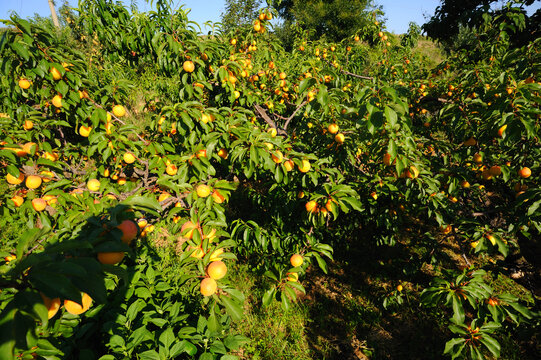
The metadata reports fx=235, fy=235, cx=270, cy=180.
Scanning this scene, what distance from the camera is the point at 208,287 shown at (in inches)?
43.3

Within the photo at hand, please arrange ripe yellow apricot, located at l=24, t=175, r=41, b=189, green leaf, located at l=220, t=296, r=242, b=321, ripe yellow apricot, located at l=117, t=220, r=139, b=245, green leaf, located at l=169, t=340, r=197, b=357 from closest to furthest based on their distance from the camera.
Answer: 1. ripe yellow apricot, located at l=117, t=220, r=139, b=245
2. green leaf, located at l=220, t=296, r=242, b=321
3. green leaf, located at l=169, t=340, r=197, b=357
4. ripe yellow apricot, located at l=24, t=175, r=41, b=189

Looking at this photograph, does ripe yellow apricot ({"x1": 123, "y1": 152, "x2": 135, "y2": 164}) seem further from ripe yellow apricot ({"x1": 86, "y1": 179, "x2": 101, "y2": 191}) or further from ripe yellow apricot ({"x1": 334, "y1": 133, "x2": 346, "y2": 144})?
ripe yellow apricot ({"x1": 334, "y1": 133, "x2": 346, "y2": 144})

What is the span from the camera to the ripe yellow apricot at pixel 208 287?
3.59ft

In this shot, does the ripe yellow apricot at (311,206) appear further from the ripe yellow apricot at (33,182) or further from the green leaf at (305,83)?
the ripe yellow apricot at (33,182)

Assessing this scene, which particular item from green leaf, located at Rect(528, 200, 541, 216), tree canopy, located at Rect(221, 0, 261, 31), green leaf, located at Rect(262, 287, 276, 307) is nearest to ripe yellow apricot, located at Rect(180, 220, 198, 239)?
green leaf, located at Rect(262, 287, 276, 307)

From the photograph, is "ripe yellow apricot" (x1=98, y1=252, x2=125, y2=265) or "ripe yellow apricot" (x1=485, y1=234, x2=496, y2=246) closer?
"ripe yellow apricot" (x1=98, y1=252, x2=125, y2=265)

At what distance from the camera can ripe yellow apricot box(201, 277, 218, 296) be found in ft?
3.59

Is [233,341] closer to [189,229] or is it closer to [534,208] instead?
[189,229]

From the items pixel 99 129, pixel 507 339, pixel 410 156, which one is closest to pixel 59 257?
pixel 99 129

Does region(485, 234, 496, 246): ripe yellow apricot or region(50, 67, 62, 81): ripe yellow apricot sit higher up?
region(50, 67, 62, 81): ripe yellow apricot

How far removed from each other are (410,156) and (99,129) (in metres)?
2.42

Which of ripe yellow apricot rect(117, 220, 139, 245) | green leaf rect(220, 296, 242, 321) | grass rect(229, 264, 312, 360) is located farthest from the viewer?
→ grass rect(229, 264, 312, 360)

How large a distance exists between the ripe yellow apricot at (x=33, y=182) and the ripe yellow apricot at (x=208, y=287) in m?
1.36

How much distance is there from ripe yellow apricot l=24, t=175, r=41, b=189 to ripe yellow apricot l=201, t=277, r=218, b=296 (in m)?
1.36
